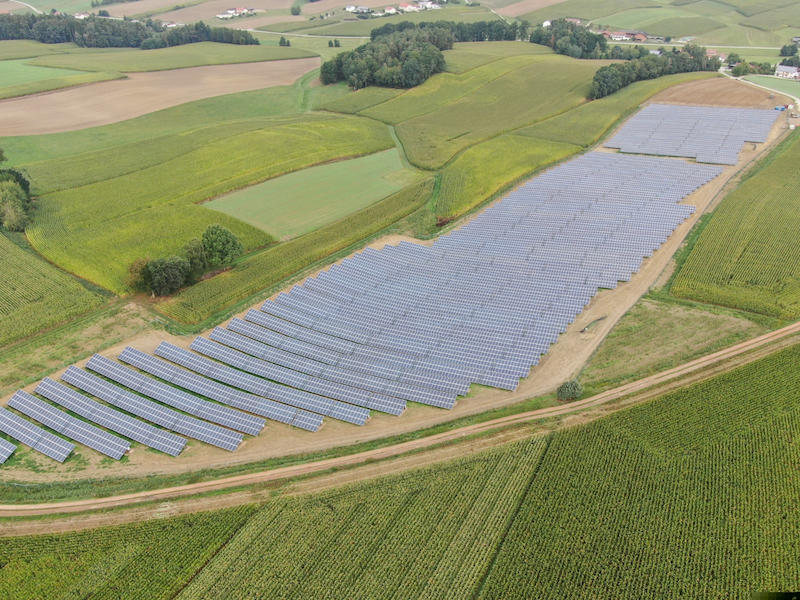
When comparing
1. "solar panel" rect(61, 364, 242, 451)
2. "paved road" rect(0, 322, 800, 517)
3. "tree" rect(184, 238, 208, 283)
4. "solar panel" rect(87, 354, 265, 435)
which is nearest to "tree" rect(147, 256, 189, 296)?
"tree" rect(184, 238, 208, 283)

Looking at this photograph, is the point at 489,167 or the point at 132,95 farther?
the point at 132,95

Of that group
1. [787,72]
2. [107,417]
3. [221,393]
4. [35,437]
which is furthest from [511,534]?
[787,72]

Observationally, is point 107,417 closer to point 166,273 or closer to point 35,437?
point 35,437

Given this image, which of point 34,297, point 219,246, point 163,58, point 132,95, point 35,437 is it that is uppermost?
point 163,58

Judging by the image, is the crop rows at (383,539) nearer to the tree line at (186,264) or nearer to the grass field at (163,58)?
the tree line at (186,264)

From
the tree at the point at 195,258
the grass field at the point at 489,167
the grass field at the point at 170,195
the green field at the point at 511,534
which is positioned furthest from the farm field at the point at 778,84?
the tree at the point at 195,258

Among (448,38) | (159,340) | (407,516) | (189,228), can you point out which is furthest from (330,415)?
(448,38)
